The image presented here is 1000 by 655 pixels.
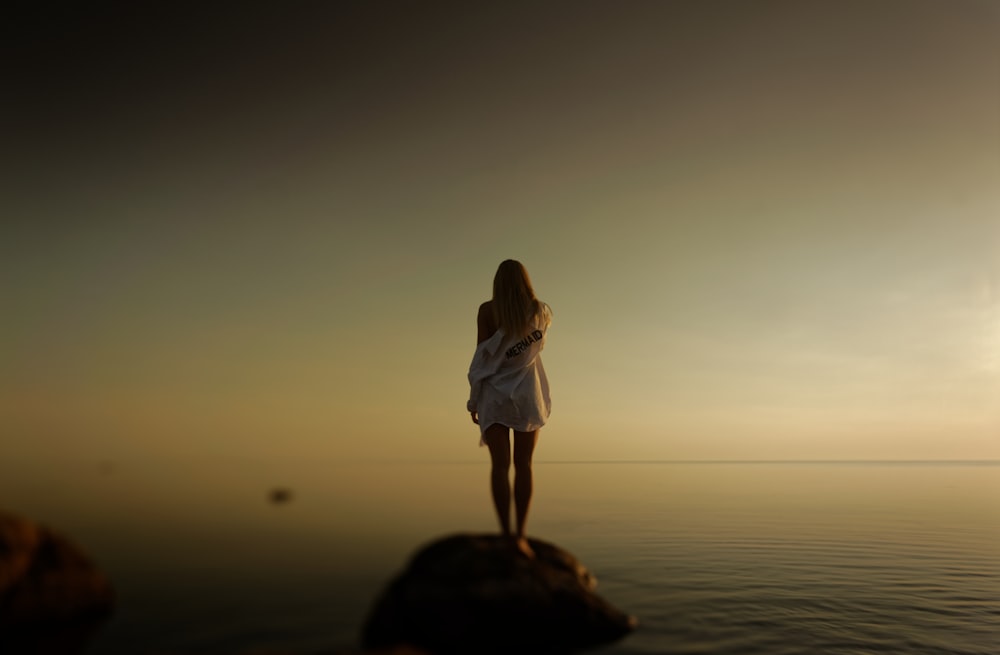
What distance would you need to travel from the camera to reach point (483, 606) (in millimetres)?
6434

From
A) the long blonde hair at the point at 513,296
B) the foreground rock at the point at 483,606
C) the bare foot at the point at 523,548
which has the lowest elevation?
the foreground rock at the point at 483,606

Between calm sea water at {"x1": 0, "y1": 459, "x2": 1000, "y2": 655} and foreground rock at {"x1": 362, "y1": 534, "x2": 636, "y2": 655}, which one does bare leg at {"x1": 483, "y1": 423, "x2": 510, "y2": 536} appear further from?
calm sea water at {"x1": 0, "y1": 459, "x2": 1000, "y2": 655}

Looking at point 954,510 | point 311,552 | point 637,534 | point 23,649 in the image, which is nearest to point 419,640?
point 23,649

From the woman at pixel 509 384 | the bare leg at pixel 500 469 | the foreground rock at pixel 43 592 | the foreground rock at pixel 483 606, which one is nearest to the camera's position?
the foreground rock at pixel 483 606

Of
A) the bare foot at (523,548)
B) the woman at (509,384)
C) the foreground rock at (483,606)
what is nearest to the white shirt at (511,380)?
the woman at (509,384)

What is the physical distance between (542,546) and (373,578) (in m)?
4.65

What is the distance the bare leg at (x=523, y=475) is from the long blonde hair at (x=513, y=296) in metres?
1.15

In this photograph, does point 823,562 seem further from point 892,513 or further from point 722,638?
point 892,513

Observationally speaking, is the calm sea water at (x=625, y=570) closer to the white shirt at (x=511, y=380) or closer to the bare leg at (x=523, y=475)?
the bare leg at (x=523, y=475)

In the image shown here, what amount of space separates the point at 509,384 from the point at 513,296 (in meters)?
0.95

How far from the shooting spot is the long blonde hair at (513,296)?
24.3 feet

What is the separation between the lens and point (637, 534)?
18.0 metres

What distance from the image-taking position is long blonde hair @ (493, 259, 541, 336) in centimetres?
740

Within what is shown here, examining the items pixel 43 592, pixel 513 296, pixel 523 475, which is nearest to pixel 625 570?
pixel 523 475
